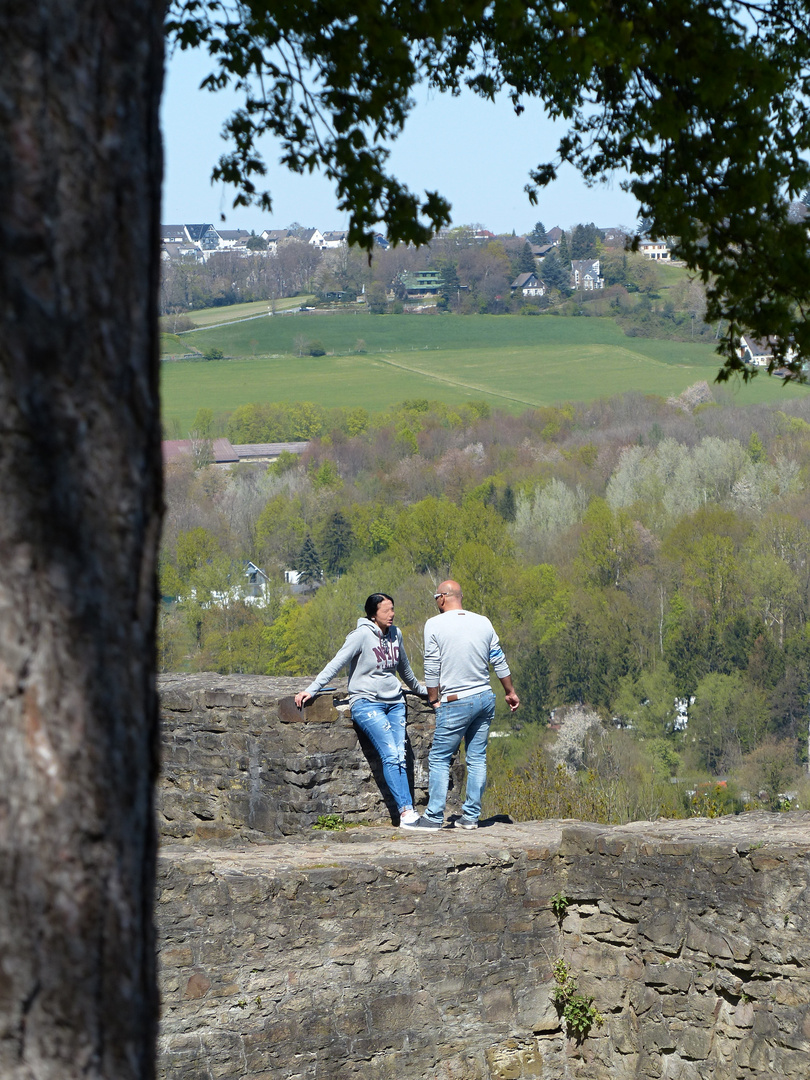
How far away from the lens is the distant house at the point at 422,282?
114562mm

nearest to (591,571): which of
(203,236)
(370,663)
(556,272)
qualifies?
(556,272)

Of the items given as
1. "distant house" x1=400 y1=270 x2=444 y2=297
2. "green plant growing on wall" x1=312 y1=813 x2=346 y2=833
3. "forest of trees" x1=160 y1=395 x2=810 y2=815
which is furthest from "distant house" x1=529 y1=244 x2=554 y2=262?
"green plant growing on wall" x1=312 y1=813 x2=346 y2=833

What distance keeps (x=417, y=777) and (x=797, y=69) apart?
3.99 m

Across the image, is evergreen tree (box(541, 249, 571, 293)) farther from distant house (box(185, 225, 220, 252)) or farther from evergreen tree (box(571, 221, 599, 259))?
distant house (box(185, 225, 220, 252))

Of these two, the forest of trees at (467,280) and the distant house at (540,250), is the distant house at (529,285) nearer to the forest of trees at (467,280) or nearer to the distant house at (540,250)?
the forest of trees at (467,280)

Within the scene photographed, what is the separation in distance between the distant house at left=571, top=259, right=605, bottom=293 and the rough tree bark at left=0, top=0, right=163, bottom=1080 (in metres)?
112

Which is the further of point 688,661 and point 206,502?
point 206,502

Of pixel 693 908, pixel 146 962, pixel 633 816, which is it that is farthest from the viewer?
pixel 633 816

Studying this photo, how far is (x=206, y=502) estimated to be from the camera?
263ft

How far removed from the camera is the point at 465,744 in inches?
265

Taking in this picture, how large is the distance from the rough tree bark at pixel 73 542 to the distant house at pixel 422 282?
11420 centimetres

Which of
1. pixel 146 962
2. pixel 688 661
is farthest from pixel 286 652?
pixel 146 962

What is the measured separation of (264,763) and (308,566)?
227ft

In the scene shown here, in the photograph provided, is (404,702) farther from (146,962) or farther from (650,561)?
(650,561)
